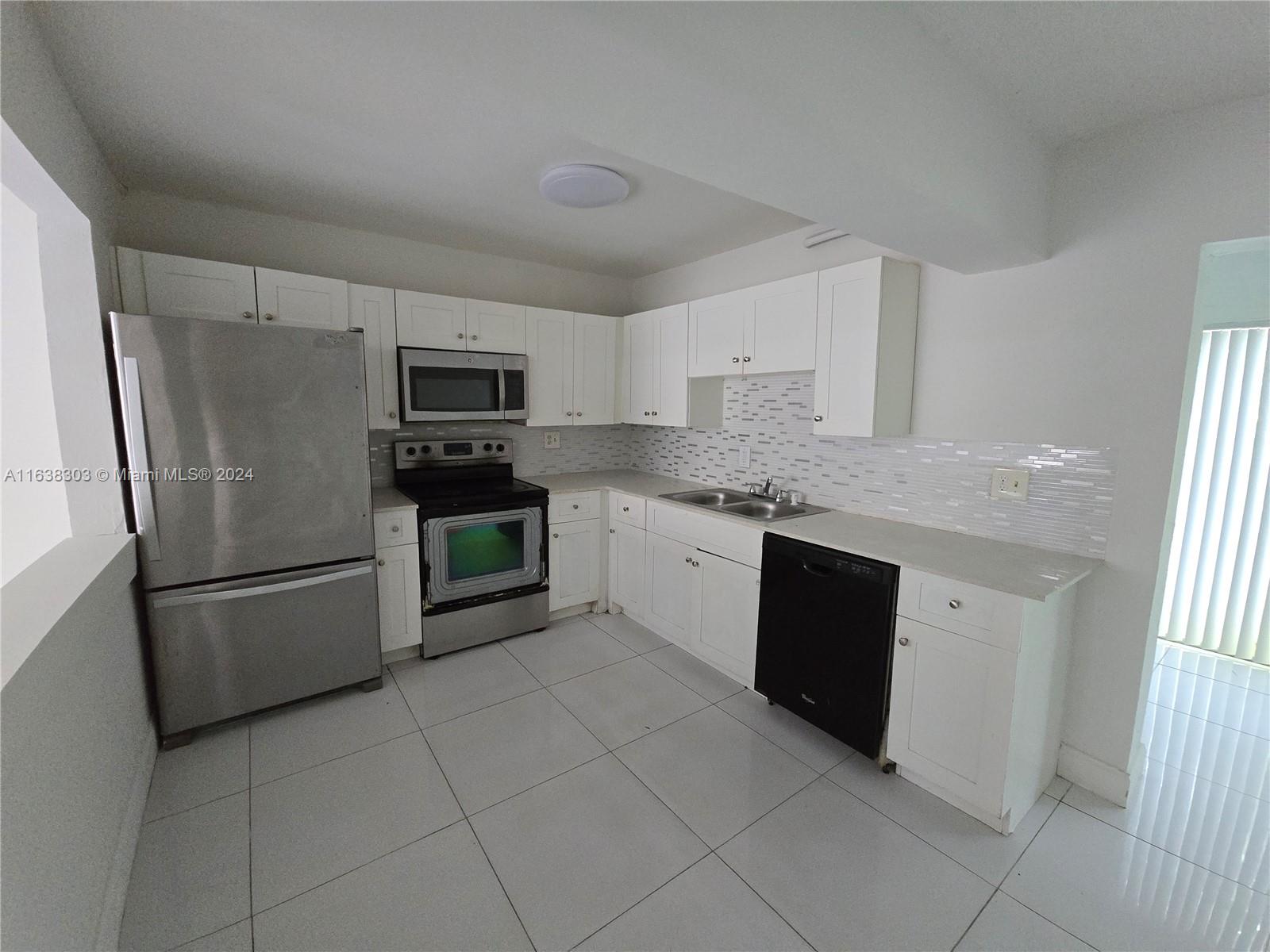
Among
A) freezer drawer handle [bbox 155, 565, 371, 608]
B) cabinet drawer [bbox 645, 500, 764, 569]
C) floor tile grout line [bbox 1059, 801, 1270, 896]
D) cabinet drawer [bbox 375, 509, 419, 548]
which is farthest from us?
cabinet drawer [bbox 375, 509, 419, 548]

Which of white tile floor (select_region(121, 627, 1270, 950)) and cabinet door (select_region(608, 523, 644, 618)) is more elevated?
cabinet door (select_region(608, 523, 644, 618))

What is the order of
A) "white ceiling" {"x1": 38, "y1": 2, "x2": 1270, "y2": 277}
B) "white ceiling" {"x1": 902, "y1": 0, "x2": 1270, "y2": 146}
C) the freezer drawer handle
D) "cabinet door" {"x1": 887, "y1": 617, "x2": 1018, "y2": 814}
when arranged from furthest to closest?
the freezer drawer handle, "cabinet door" {"x1": 887, "y1": 617, "x2": 1018, "y2": 814}, "white ceiling" {"x1": 902, "y1": 0, "x2": 1270, "y2": 146}, "white ceiling" {"x1": 38, "y1": 2, "x2": 1270, "y2": 277}

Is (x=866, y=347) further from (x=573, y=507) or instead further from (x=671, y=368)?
(x=573, y=507)

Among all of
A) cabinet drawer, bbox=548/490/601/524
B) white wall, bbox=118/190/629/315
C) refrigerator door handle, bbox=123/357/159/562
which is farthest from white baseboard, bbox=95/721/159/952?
white wall, bbox=118/190/629/315

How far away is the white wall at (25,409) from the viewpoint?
171 cm

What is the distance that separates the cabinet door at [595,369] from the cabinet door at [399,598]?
1.44 metres

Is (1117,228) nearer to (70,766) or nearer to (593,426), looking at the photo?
(593,426)

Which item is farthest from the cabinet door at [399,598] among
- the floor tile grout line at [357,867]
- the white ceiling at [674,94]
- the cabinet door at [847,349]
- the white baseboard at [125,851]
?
the cabinet door at [847,349]

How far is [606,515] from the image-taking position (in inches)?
137

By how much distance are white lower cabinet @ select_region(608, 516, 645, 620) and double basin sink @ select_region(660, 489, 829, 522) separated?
0.37 m

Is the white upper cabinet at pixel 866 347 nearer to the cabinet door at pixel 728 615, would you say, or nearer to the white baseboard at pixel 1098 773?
the cabinet door at pixel 728 615

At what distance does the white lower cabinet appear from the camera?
3.21 m

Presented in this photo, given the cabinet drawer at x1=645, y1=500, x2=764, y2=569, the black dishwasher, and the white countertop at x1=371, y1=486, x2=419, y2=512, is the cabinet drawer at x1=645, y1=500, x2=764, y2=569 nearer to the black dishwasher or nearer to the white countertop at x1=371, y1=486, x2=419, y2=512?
the black dishwasher

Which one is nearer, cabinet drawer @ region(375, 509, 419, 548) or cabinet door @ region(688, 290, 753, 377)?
cabinet drawer @ region(375, 509, 419, 548)
